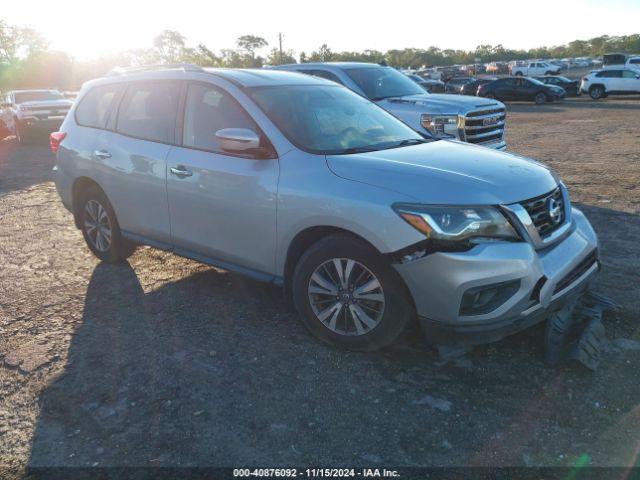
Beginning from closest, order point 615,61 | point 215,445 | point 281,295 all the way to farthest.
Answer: point 215,445, point 281,295, point 615,61

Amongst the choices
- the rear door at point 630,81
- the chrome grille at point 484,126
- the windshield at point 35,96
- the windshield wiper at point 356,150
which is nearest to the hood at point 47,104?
the windshield at point 35,96

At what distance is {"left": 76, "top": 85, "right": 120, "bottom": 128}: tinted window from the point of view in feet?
16.6

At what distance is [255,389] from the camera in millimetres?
3188

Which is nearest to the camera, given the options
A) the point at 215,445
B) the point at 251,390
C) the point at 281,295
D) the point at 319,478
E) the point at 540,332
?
the point at 319,478

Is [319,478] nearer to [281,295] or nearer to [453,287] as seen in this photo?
[453,287]

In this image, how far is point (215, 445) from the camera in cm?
272

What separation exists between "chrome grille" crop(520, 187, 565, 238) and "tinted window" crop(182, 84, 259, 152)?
196 centimetres

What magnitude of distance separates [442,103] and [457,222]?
16.7 ft

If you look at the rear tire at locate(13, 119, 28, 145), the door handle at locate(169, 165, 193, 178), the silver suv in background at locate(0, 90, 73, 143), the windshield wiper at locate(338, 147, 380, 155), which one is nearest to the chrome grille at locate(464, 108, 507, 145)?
the windshield wiper at locate(338, 147, 380, 155)

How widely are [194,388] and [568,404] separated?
2.14 m

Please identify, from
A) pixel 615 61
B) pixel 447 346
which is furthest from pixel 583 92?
pixel 447 346

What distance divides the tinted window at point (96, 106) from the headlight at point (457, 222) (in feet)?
11.1

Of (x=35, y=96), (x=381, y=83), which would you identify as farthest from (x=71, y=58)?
(x=381, y=83)

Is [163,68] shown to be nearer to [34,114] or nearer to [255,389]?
[255,389]
